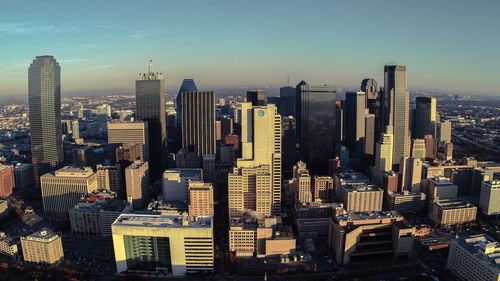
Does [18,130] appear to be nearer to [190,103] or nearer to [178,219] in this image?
[190,103]

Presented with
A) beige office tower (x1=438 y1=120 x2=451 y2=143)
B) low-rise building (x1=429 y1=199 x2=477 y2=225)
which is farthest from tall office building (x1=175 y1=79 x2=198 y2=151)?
beige office tower (x1=438 y1=120 x2=451 y2=143)

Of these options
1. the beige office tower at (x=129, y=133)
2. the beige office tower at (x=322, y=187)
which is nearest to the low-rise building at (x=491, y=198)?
the beige office tower at (x=322, y=187)

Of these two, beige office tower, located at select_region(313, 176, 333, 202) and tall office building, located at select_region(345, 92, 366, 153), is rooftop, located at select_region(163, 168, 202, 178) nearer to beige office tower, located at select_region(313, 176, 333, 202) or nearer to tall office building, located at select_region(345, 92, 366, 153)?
beige office tower, located at select_region(313, 176, 333, 202)

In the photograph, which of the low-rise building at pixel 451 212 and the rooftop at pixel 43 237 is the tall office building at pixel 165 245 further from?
the low-rise building at pixel 451 212

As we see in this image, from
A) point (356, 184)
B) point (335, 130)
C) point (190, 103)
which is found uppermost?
point (190, 103)

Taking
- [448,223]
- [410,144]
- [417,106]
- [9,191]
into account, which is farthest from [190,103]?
[417,106]

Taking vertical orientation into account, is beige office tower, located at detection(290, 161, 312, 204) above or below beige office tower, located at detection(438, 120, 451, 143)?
below

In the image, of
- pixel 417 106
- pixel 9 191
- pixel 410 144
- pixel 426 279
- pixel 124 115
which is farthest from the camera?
pixel 124 115

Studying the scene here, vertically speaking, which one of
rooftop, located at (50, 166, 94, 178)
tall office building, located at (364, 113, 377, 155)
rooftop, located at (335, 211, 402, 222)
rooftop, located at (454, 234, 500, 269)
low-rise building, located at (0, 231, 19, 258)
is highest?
tall office building, located at (364, 113, 377, 155)
